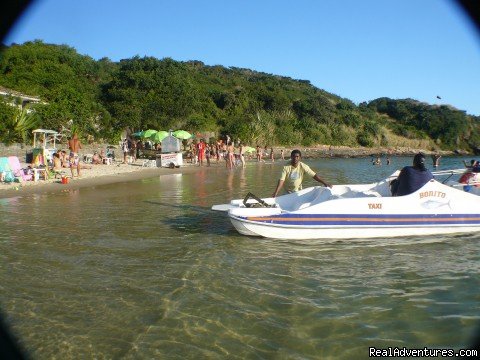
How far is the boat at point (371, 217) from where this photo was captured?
27.1ft

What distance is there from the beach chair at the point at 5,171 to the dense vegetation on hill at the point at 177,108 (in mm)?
4709

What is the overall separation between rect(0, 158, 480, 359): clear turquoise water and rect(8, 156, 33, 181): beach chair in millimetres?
9218

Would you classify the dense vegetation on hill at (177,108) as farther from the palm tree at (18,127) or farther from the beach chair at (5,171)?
the beach chair at (5,171)

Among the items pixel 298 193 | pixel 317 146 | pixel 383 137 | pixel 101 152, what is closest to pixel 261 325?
pixel 298 193

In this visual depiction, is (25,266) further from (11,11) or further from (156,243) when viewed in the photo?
(11,11)

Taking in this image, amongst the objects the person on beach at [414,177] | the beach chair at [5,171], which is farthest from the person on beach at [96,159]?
the person on beach at [414,177]

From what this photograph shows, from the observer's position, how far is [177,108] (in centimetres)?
4372

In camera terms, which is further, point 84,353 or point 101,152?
point 101,152

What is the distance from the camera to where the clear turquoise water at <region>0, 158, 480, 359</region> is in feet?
14.8

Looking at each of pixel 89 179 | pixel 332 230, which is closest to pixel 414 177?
pixel 332 230

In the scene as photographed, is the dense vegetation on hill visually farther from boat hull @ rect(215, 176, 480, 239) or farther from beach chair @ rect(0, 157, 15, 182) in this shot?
boat hull @ rect(215, 176, 480, 239)

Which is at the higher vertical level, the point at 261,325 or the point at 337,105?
the point at 337,105

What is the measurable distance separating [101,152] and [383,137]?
5701 cm

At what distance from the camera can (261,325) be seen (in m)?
4.88
